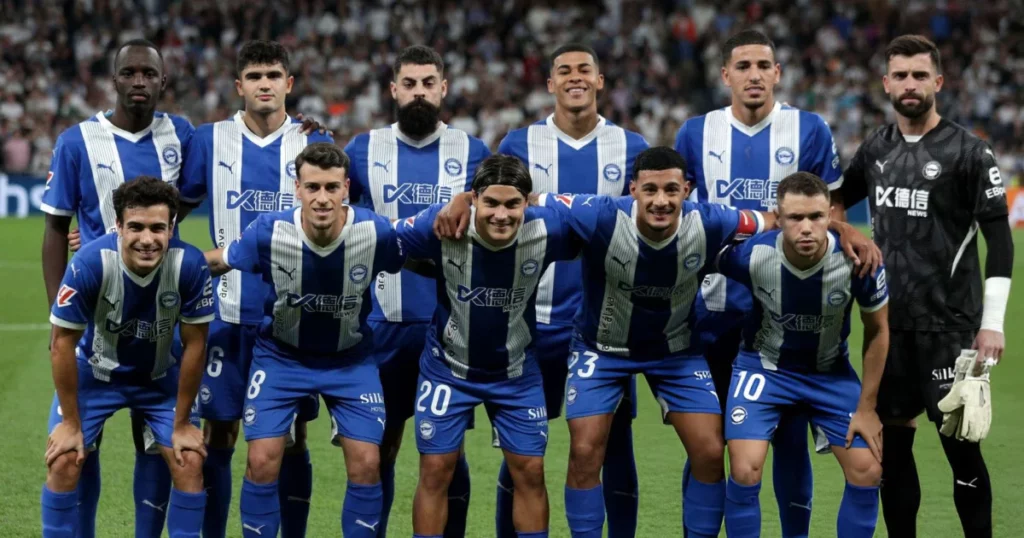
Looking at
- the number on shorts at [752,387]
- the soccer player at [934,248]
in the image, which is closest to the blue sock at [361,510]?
the number on shorts at [752,387]

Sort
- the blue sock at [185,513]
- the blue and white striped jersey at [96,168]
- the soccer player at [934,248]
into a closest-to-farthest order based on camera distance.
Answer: the blue sock at [185,513], the soccer player at [934,248], the blue and white striped jersey at [96,168]

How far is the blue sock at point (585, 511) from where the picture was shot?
16.8 ft

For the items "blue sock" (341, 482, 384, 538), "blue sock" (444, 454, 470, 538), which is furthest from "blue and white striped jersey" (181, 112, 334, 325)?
"blue sock" (444, 454, 470, 538)

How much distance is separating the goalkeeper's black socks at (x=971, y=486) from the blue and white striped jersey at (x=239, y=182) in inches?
118

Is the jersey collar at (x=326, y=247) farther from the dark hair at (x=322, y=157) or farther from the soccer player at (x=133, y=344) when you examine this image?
the soccer player at (x=133, y=344)

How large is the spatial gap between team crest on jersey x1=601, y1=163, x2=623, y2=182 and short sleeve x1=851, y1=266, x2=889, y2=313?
3.81 feet

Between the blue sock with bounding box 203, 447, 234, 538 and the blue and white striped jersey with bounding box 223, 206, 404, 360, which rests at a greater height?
the blue and white striped jersey with bounding box 223, 206, 404, 360

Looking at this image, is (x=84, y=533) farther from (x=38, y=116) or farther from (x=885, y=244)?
(x=38, y=116)

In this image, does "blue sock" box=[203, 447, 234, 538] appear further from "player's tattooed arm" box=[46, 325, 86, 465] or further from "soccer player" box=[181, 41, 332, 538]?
"player's tattooed arm" box=[46, 325, 86, 465]

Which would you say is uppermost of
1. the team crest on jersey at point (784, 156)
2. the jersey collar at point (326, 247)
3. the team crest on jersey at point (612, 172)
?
the team crest on jersey at point (784, 156)

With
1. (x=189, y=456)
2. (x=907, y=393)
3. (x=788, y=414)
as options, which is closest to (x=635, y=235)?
(x=788, y=414)

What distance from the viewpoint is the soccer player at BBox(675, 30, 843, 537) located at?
5594 millimetres

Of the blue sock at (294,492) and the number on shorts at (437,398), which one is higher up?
the number on shorts at (437,398)

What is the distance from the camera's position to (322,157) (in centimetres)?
508
